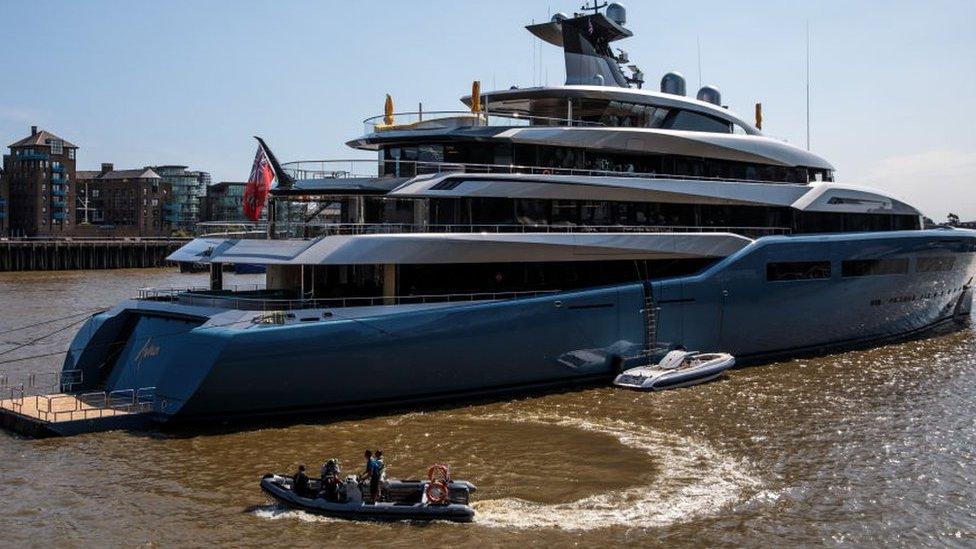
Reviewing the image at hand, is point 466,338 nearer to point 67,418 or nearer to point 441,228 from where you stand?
point 441,228

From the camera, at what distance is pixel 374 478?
516 inches

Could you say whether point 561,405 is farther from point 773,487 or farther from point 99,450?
point 99,450

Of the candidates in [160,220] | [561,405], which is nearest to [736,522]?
[561,405]

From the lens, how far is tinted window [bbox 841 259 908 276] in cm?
2653

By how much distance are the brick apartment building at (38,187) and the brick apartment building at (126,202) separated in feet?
24.2

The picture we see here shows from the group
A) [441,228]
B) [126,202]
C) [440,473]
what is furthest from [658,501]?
[126,202]

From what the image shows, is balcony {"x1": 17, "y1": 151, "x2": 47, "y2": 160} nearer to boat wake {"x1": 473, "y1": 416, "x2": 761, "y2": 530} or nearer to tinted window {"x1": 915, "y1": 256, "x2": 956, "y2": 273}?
tinted window {"x1": 915, "y1": 256, "x2": 956, "y2": 273}

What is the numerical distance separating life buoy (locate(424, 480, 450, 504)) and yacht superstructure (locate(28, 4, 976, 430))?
5.08 metres

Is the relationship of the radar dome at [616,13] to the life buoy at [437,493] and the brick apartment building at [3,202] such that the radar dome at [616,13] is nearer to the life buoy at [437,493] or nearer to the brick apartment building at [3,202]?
the life buoy at [437,493]

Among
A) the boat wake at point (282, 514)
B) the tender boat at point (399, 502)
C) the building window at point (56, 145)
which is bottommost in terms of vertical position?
the boat wake at point (282, 514)

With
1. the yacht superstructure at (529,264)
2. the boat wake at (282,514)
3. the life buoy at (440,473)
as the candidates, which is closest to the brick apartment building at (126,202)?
the yacht superstructure at (529,264)

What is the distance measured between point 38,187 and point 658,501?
9710cm

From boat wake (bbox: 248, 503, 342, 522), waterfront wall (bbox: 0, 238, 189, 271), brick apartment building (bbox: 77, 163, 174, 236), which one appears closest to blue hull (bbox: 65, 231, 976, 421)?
boat wake (bbox: 248, 503, 342, 522)

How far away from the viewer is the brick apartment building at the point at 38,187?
95312mm
